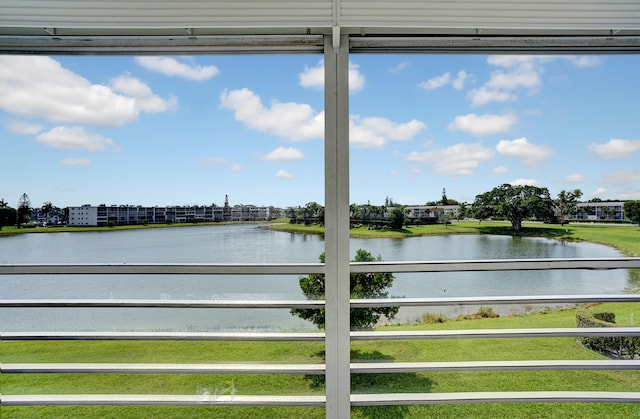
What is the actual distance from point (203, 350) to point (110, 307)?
1.88ft

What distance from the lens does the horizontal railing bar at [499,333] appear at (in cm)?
214

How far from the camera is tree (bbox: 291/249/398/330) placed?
85.7 inches

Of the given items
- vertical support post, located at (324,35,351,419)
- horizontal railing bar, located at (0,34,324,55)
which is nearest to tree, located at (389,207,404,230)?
vertical support post, located at (324,35,351,419)

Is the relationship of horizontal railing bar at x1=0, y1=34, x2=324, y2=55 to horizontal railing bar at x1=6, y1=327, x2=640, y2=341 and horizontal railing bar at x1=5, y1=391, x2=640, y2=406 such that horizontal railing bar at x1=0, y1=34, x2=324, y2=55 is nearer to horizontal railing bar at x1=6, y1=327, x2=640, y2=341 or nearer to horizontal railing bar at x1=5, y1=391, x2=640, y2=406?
horizontal railing bar at x1=6, y1=327, x2=640, y2=341

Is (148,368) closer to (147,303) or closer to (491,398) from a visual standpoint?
(147,303)

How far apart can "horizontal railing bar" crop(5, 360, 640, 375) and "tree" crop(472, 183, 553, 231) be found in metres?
0.77

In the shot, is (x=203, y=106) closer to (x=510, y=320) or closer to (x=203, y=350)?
(x=203, y=350)

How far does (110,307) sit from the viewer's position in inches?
86.3

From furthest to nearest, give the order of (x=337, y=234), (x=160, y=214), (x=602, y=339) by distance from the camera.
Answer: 1. (x=160, y=214)
2. (x=602, y=339)
3. (x=337, y=234)

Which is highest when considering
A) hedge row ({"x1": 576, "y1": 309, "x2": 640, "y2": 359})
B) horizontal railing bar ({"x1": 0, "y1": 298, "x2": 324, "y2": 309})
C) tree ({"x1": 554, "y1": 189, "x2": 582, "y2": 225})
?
tree ({"x1": 554, "y1": 189, "x2": 582, "y2": 225})

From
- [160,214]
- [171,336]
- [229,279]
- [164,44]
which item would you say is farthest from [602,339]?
[164,44]

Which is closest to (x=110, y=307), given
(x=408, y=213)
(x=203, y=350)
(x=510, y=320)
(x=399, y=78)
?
(x=203, y=350)

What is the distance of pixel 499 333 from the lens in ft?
7.13

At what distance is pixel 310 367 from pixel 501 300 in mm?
1120
